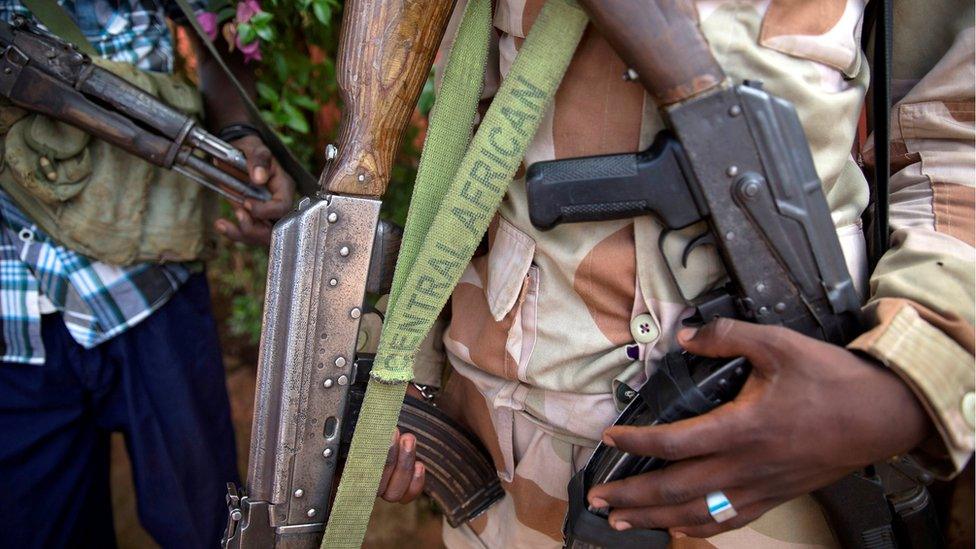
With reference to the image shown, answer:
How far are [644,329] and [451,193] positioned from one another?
31 centimetres

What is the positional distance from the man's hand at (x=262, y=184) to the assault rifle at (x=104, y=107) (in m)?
0.03

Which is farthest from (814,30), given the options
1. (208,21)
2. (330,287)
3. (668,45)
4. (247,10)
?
(208,21)

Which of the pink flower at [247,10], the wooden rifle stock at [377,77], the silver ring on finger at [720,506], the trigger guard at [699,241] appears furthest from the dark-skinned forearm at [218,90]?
the silver ring on finger at [720,506]

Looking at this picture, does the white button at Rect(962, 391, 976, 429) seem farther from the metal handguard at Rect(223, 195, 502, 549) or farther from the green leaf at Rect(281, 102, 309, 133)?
the green leaf at Rect(281, 102, 309, 133)

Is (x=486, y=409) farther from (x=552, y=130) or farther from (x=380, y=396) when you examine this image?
(x=552, y=130)

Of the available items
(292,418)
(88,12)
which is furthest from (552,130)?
(88,12)

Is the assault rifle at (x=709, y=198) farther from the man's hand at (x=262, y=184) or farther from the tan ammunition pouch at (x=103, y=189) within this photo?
the tan ammunition pouch at (x=103, y=189)

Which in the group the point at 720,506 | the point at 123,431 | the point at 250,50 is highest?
the point at 250,50

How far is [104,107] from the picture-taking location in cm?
154

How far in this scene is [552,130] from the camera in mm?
1012

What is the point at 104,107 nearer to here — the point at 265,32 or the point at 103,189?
the point at 103,189

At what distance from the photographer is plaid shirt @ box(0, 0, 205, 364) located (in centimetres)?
154

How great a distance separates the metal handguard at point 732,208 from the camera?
2.91 ft

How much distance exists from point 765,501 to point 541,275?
1.31ft
